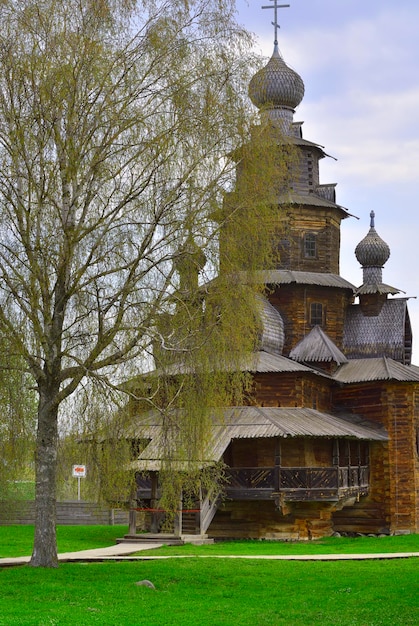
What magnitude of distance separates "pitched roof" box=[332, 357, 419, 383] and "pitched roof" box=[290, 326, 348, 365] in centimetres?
44

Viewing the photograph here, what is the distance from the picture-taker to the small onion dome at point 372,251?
3747cm

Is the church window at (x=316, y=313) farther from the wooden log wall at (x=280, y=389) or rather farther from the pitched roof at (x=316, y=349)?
the wooden log wall at (x=280, y=389)

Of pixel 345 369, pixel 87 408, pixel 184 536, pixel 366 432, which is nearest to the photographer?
pixel 87 408

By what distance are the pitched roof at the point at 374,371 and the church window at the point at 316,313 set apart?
70.0 inches

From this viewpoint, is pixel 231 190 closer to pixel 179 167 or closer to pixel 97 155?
pixel 179 167

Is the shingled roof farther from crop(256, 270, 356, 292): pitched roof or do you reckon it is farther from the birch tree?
the birch tree

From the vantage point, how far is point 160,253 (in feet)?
54.9

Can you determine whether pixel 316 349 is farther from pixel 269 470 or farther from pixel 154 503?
pixel 154 503

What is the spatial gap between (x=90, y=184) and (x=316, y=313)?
18932 mm

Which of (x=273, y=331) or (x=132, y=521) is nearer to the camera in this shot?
(x=132, y=521)

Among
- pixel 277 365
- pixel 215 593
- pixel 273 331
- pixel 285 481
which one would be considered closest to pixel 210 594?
pixel 215 593

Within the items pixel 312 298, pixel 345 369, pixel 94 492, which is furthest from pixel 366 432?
pixel 94 492

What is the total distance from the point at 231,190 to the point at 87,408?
4503mm

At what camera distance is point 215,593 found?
15648 millimetres
